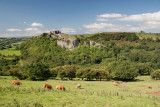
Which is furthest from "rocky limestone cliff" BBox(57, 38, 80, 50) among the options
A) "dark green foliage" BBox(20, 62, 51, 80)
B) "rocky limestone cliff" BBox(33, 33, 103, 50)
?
"dark green foliage" BBox(20, 62, 51, 80)

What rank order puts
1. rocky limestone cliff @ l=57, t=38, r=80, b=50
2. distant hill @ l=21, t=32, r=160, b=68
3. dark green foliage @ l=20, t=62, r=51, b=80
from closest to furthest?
dark green foliage @ l=20, t=62, r=51, b=80
distant hill @ l=21, t=32, r=160, b=68
rocky limestone cliff @ l=57, t=38, r=80, b=50

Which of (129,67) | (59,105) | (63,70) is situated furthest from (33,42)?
(59,105)

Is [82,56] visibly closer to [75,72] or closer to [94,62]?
[94,62]

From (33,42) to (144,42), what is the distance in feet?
544

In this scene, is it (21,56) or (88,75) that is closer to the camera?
(88,75)

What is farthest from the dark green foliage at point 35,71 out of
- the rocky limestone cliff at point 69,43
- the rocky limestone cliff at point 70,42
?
the rocky limestone cliff at point 70,42

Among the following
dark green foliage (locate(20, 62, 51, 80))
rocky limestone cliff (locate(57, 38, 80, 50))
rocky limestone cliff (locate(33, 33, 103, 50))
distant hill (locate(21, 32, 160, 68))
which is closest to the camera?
dark green foliage (locate(20, 62, 51, 80))

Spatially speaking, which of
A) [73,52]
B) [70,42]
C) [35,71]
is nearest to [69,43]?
[70,42]

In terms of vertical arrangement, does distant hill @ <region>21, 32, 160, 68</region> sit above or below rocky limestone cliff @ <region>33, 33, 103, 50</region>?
below

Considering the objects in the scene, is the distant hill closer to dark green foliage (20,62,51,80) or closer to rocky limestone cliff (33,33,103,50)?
rocky limestone cliff (33,33,103,50)

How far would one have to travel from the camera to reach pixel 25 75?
5275cm

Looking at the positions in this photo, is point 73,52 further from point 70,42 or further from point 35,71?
point 35,71

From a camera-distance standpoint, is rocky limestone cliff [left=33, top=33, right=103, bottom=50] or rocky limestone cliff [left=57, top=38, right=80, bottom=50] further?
rocky limestone cliff [left=33, top=33, right=103, bottom=50]

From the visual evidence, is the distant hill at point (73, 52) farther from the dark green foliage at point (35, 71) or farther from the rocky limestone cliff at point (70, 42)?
the dark green foliage at point (35, 71)
